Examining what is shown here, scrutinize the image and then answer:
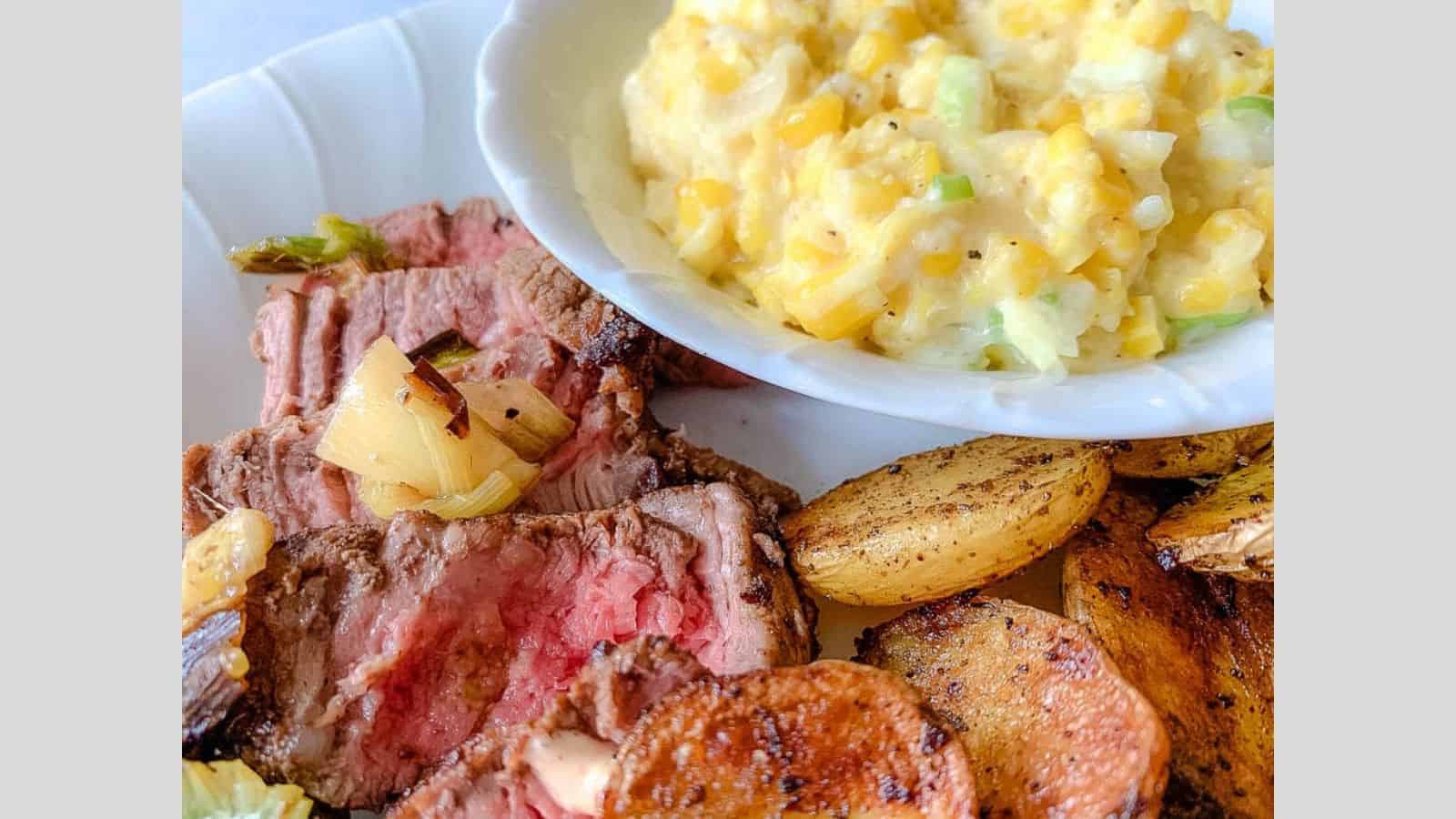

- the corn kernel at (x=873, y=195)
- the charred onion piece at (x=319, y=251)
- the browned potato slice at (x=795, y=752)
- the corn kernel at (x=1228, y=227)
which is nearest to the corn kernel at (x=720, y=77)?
the corn kernel at (x=873, y=195)

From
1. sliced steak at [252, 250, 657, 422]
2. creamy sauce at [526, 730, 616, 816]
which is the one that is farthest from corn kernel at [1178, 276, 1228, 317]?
creamy sauce at [526, 730, 616, 816]

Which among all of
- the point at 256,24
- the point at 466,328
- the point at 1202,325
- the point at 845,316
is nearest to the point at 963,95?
the point at 845,316

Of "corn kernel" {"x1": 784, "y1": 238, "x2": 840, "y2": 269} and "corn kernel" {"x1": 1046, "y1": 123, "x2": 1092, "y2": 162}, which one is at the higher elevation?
"corn kernel" {"x1": 1046, "y1": 123, "x2": 1092, "y2": 162}

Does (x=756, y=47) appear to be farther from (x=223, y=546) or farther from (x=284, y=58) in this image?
(x=284, y=58)

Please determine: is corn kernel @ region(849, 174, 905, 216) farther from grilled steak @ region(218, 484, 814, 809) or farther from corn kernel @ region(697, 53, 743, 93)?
grilled steak @ region(218, 484, 814, 809)

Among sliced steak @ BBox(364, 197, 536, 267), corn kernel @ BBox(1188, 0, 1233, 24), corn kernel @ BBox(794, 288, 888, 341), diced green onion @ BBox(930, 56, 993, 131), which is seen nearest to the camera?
corn kernel @ BBox(794, 288, 888, 341)

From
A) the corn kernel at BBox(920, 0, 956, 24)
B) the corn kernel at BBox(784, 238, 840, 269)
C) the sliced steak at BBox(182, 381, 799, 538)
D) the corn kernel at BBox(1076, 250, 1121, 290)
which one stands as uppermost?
the corn kernel at BBox(920, 0, 956, 24)

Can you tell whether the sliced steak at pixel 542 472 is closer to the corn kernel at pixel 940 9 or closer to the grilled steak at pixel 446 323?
the grilled steak at pixel 446 323
